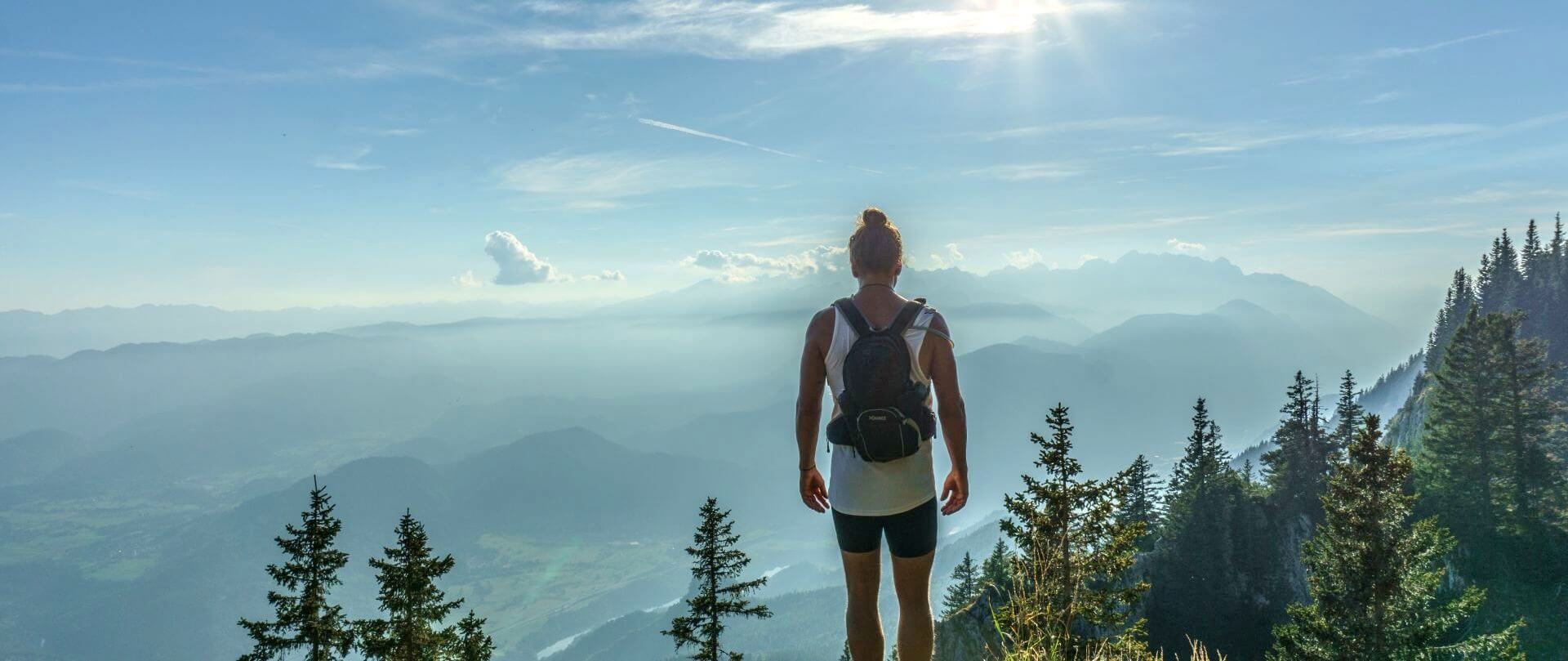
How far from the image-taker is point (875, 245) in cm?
477

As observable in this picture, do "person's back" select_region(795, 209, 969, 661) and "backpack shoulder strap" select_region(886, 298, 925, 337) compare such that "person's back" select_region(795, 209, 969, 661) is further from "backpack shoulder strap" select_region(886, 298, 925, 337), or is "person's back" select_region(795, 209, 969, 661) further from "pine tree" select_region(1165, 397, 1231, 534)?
"pine tree" select_region(1165, 397, 1231, 534)

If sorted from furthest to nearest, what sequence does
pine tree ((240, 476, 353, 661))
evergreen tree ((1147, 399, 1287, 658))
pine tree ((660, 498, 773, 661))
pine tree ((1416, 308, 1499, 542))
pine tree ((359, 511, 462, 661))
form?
evergreen tree ((1147, 399, 1287, 658)) → pine tree ((1416, 308, 1499, 542)) → pine tree ((660, 498, 773, 661)) → pine tree ((359, 511, 462, 661)) → pine tree ((240, 476, 353, 661))

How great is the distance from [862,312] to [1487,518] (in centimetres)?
4393

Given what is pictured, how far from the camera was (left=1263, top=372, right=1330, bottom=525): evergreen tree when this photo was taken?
137 ft

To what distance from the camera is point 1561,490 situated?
31844 mm

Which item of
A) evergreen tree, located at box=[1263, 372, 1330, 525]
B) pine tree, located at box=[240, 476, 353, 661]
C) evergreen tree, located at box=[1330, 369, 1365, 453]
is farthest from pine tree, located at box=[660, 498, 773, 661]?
evergreen tree, located at box=[1330, 369, 1365, 453]

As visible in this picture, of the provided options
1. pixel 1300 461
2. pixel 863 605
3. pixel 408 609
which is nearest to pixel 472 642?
pixel 408 609

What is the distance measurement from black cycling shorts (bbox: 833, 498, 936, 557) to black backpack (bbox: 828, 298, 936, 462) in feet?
1.51

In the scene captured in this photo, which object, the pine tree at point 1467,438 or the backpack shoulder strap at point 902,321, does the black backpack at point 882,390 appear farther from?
the pine tree at point 1467,438

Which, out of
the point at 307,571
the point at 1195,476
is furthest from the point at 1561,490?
the point at 307,571

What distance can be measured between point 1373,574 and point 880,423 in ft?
66.5

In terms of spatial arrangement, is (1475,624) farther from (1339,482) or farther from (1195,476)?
(1339,482)

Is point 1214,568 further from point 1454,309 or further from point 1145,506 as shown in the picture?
point 1454,309

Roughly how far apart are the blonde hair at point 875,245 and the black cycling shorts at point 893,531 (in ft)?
5.39
